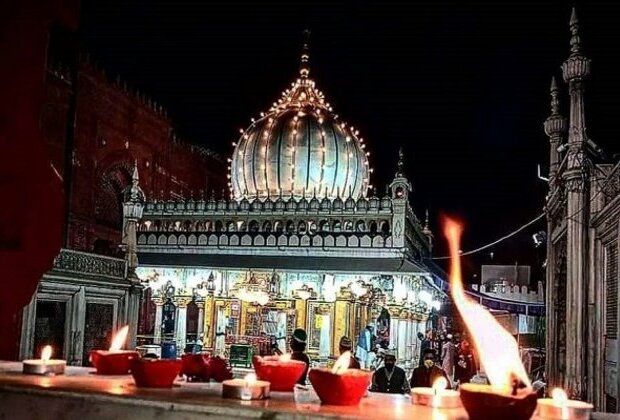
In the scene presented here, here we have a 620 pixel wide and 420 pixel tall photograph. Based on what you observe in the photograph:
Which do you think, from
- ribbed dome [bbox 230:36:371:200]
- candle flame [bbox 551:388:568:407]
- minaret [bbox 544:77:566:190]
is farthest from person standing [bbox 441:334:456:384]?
candle flame [bbox 551:388:568:407]

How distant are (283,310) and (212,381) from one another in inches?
575

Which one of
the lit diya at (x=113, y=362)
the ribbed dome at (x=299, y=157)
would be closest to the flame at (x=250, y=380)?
the lit diya at (x=113, y=362)

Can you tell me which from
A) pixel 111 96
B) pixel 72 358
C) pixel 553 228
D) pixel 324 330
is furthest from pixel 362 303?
pixel 111 96

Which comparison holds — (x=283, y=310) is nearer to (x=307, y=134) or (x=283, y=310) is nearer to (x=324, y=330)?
(x=324, y=330)

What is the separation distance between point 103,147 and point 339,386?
24250mm

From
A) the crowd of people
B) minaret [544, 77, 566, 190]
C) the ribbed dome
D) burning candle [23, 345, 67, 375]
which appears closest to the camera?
burning candle [23, 345, 67, 375]

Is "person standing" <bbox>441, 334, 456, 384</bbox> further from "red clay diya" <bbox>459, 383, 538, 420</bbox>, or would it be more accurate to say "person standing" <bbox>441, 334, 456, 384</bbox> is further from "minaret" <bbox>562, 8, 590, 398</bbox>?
"red clay diya" <bbox>459, 383, 538, 420</bbox>

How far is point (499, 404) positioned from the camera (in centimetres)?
305

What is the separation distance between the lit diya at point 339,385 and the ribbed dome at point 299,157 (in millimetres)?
17986

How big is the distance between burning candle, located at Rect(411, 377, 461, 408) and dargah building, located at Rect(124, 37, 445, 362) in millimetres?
13036

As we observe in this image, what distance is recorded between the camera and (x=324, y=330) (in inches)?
733

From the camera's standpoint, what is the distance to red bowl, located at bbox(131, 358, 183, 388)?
4.11 meters

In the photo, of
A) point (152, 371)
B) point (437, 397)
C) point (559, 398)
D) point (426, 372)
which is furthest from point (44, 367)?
point (426, 372)

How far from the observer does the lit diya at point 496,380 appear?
10.0ft
